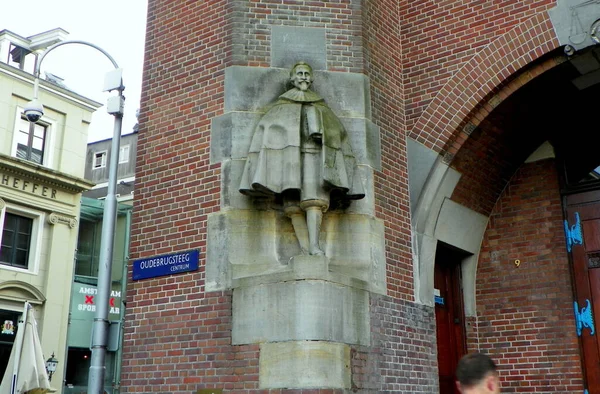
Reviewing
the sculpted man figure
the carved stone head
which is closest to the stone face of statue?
the carved stone head

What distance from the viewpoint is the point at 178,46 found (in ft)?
31.3

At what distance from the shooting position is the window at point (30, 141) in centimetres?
2450

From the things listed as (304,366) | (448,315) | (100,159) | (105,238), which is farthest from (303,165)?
(100,159)

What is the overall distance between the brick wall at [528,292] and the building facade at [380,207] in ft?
0.07

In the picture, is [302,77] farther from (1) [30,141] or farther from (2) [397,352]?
(1) [30,141]

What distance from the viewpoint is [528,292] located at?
9.98 metres

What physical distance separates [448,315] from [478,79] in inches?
135

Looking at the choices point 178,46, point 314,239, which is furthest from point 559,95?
point 178,46

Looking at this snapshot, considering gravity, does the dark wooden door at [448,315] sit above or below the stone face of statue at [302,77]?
below

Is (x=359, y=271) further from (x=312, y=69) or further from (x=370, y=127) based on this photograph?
(x=312, y=69)

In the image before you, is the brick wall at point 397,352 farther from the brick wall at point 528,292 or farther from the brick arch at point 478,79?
the brick arch at point 478,79

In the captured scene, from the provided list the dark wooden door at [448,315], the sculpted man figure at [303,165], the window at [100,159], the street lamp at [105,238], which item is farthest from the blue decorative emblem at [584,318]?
the window at [100,159]

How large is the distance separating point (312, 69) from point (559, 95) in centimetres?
356

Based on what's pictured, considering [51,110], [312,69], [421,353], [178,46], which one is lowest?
[421,353]
